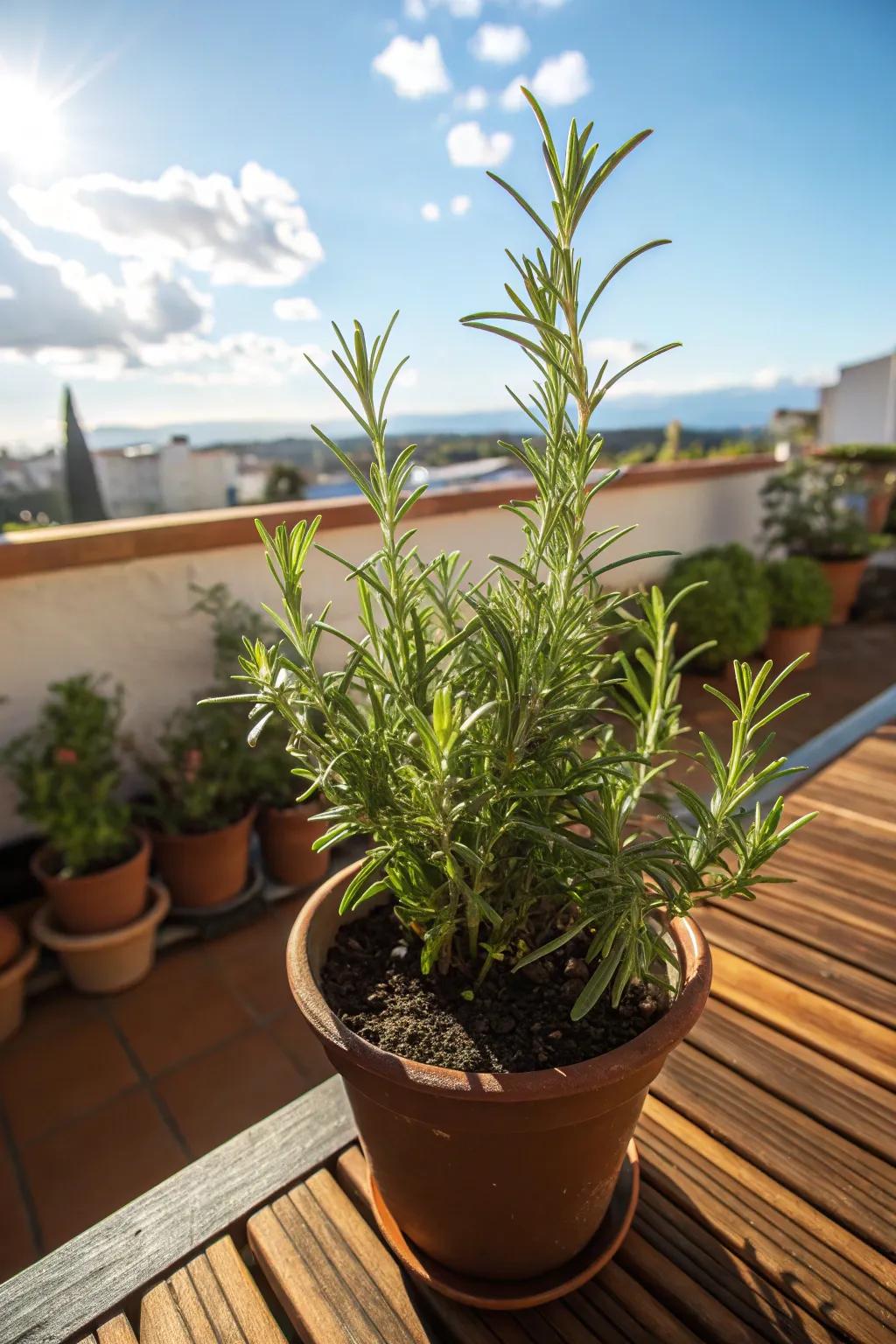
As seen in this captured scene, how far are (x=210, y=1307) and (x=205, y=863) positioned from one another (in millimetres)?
1616

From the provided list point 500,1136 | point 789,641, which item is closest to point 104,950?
point 500,1136

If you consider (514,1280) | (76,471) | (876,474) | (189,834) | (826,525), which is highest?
(76,471)

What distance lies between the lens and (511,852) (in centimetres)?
74

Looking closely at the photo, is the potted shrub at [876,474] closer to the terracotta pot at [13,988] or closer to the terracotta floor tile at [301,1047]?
the terracotta floor tile at [301,1047]

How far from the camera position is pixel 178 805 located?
2.26m

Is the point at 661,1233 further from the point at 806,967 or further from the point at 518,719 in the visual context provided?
the point at 518,719

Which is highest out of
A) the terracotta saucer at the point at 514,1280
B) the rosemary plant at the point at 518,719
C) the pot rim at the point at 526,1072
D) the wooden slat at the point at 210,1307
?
the rosemary plant at the point at 518,719

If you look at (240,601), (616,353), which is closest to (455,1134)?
(616,353)

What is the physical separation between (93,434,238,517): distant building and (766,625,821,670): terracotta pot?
470 cm

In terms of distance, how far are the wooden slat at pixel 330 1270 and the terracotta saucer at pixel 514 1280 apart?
0.07 feet

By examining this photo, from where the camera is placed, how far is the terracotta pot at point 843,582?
4965mm

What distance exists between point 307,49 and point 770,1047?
27.4 feet

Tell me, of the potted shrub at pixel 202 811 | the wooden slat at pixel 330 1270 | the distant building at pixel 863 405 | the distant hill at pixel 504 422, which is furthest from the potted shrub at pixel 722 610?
the distant building at pixel 863 405

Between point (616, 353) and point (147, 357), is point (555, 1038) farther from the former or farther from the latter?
point (147, 357)
